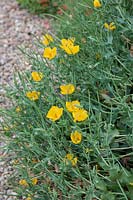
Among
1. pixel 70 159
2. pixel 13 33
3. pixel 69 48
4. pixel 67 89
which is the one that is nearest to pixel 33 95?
pixel 67 89

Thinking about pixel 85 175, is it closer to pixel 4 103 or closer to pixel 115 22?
pixel 115 22

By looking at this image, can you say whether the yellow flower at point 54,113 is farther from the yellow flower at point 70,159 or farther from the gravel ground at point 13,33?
the gravel ground at point 13,33

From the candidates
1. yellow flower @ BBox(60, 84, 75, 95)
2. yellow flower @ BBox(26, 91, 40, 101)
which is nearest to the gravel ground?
yellow flower @ BBox(26, 91, 40, 101)

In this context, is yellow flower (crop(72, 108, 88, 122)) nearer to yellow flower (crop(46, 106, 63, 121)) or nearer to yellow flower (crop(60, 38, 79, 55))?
yellow flower (crop(46, 106, 63, 121))

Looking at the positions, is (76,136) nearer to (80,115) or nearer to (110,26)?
(80,115)

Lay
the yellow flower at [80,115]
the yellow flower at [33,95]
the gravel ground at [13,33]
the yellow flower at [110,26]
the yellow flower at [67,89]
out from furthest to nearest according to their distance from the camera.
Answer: the gravel ground at [13,33]
the yellow flower at [110,26]
the yellow flower at [33,95]
the yellow flower at [67,89]
the yellow flower at [80,115]

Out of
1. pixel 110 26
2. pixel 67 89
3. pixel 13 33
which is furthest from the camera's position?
pixel 13 33

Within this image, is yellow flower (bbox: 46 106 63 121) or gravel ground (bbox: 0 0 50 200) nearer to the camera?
yellow flower (bbox: 46 106 63 121)

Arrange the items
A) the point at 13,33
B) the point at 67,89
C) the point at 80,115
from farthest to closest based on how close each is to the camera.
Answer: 1. the point at 13,33
2. the point at 67,89
3. the point at 80,115

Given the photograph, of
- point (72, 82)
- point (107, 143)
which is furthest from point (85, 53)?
point (107, 143)

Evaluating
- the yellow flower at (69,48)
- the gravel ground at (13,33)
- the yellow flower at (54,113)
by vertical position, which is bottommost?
the gravel ground at (13,33)

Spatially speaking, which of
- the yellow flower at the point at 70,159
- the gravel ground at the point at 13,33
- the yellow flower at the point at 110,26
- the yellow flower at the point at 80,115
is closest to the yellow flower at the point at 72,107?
the yellow flower at the point at 80,115
